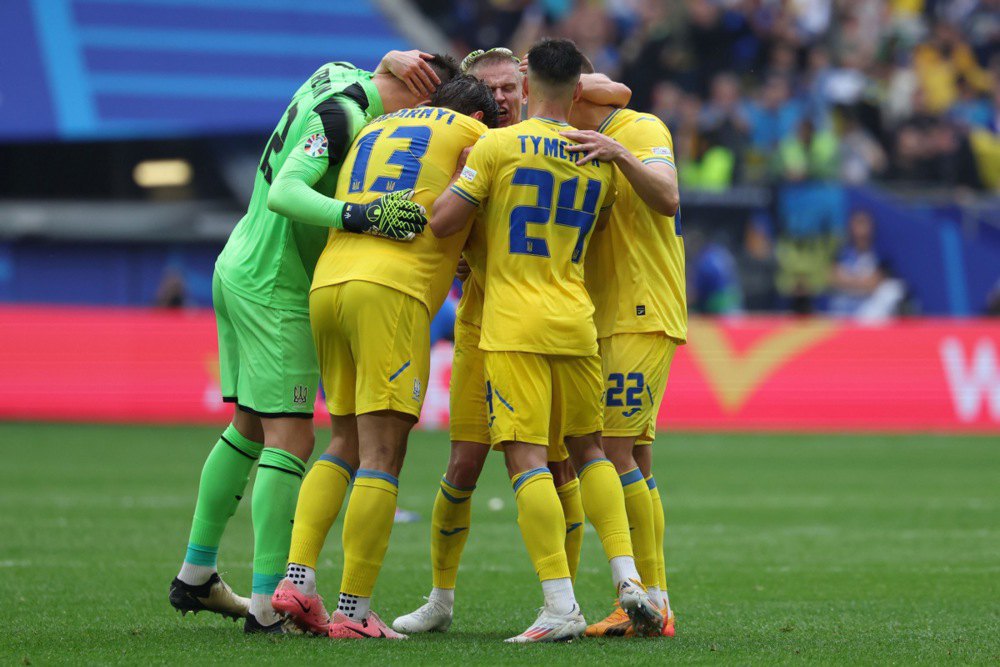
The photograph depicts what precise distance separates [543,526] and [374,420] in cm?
77

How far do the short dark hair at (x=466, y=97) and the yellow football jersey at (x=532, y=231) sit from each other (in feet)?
1.48

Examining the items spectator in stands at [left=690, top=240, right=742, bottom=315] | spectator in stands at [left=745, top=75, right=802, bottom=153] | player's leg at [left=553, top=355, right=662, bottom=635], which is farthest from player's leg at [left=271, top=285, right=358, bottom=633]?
spectator in stands at [left=745, top=75, right=802, bottom=153]

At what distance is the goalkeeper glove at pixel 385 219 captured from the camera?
5652 millimetres

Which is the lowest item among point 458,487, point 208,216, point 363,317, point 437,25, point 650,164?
point 458,487

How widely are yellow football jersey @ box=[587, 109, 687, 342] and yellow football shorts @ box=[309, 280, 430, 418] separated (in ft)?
2.88

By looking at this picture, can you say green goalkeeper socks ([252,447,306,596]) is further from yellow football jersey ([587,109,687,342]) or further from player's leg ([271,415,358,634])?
yellow football jersey ([587,109,687,342])

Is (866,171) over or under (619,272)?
over

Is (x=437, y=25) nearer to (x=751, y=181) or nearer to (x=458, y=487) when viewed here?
(x=751, y=181)

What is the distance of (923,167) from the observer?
21.6 m

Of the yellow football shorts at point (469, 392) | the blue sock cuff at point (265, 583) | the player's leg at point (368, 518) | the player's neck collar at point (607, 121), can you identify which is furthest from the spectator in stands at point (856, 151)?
the blue sock cuff at point (265, 583)

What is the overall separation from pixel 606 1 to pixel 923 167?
6043mm

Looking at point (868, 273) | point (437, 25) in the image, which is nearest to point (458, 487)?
point (868, 273)

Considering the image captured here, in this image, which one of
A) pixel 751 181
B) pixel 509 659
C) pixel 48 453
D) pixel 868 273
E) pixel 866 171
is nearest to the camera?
pixel 509 659

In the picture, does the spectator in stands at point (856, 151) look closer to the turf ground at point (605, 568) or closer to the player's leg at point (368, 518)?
the turf ground at point (605, 568)
